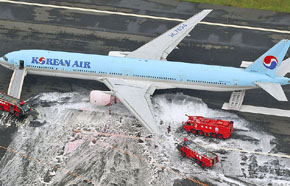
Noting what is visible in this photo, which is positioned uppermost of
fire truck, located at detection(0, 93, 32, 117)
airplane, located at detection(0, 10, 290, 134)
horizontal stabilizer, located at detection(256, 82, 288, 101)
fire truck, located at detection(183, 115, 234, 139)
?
airplane, located at detection(0, 10, 290, 134)

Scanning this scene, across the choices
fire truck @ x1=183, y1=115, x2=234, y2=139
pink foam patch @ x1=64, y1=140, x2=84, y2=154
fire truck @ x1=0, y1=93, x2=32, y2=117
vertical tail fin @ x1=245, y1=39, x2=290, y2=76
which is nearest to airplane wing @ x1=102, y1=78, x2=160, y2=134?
fire truck @ x1=183, y1=115, x2=234, y2=139

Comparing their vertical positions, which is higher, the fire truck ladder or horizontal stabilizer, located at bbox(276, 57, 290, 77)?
horizontal stabilizer, located at bbox(276, 57, 290, 77)

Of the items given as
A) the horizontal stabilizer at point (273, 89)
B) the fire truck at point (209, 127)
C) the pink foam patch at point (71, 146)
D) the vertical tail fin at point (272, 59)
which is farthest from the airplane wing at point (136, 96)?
the horizontal stabilizer at point (273, 89)

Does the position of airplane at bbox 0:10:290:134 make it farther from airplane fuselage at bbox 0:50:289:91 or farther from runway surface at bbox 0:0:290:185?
runway surface at bbox 0:0:290:185

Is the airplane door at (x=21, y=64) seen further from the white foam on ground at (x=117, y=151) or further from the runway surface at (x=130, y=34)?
the white foam on ground at (x=117, y=151)

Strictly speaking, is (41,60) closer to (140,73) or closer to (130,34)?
(140,73)

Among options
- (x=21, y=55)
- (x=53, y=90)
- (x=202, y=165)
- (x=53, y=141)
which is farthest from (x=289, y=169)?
(x=21, y=55)
